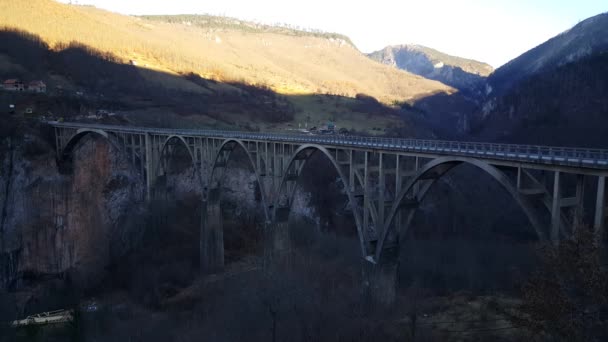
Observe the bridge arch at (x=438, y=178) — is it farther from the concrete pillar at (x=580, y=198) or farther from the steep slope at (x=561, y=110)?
the steep slope at (x=561, y=110)

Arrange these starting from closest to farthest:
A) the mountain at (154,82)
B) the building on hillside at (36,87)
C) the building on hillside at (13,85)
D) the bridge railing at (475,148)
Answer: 1. the bridge railing at (475,148)
2. the building on hillside at (13,85)
3. the building on hillside at (36,87)
4. the mountain at (154,82)

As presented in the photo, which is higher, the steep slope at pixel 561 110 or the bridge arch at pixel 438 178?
the steep slope at pixel 561 110

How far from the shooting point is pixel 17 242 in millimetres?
44281

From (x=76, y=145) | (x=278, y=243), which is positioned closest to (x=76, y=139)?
(x=76, y=145)

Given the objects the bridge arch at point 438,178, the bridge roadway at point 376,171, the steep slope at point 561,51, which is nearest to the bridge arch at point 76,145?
the bridge roadway at point 376,171

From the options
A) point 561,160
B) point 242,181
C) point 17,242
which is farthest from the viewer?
point 242,181

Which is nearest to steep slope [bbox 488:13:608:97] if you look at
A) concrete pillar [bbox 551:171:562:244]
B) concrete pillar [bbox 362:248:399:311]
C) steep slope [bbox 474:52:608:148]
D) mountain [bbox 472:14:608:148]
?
mountain [bbox 472:14:608:148]

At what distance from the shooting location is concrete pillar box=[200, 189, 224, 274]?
39281mm

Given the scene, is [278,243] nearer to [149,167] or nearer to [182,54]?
[149,167]

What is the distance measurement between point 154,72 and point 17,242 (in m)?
77.2

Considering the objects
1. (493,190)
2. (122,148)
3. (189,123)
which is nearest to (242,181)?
(122,148)

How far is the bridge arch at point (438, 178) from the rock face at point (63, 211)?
2999 centimetres

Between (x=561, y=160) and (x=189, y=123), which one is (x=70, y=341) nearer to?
(x=561, y=160)

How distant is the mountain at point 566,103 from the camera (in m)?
53.9
